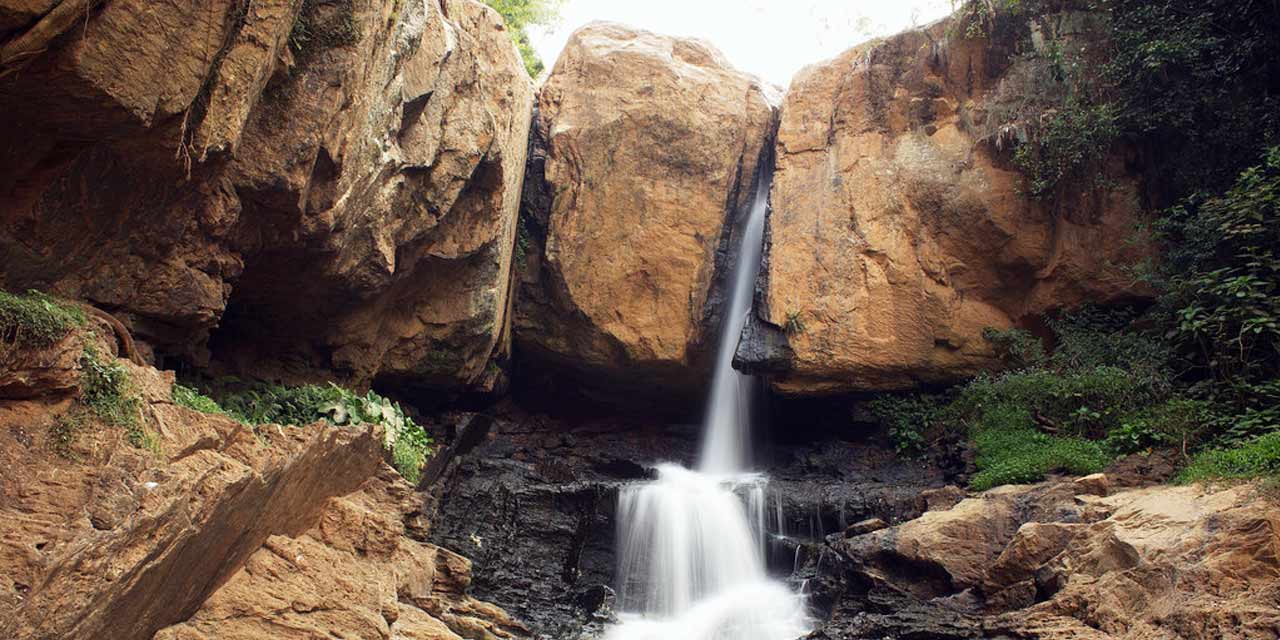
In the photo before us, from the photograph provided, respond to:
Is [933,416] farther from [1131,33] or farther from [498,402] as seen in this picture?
[498,402]

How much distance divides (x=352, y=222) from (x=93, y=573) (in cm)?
603

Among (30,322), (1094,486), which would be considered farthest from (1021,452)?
(30,322)

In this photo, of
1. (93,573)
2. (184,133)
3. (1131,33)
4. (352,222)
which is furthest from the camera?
(1131,33)

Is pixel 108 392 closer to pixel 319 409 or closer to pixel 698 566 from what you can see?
pixel 319 409

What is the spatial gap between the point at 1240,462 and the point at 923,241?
6.72m

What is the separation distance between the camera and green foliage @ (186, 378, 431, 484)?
9.71 metres

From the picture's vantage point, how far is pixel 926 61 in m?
15.1

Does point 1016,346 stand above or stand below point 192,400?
above

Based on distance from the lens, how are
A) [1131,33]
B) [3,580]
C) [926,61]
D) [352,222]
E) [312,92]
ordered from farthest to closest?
1. [926,61]
2. [1131,33]
3. [352,222]
4. [312,92]
5. [3,580]

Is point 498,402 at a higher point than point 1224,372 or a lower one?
lower

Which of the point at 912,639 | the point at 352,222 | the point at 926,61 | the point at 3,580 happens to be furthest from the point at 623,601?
the point at 926,61

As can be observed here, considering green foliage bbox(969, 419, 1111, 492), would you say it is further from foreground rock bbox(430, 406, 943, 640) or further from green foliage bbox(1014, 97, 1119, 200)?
green foliage bbox(1014, 97, 1119, 200)

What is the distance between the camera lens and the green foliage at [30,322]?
4.89 m

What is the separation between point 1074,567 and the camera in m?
7.28
